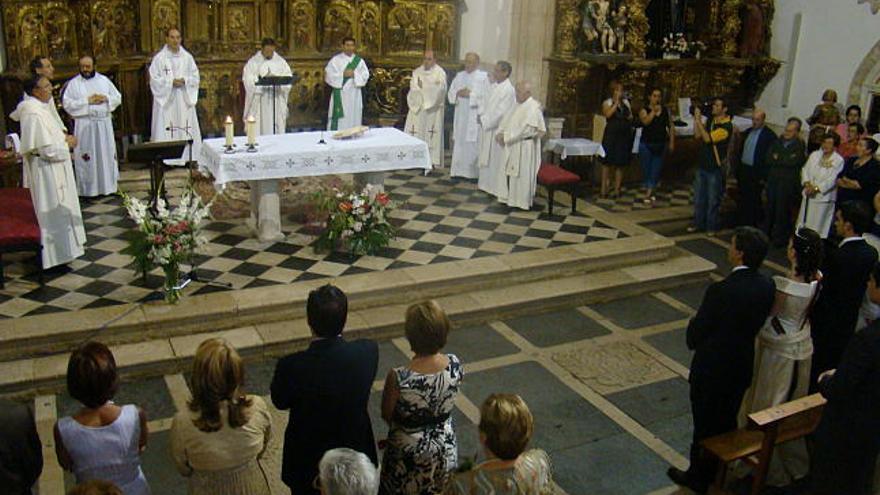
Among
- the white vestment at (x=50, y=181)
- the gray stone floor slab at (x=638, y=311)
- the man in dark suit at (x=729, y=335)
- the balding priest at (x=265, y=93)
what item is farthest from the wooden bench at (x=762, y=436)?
the balding priest at (x=265, y=93)

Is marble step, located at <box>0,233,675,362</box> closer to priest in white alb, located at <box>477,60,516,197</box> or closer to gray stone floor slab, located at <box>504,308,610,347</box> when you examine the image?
gray stone floor slab, located at <box>504,308,610,347</box>

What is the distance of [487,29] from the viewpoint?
13586mm

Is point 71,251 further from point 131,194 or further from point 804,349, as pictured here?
point 804,349

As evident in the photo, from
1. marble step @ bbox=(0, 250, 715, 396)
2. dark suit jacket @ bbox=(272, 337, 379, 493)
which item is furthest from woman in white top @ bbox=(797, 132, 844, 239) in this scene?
dark suit jacket @ bbox=(272, 337, 379, 493)

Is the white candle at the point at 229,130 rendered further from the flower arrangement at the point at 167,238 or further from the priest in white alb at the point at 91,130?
the priest in white alb at the point at 91,130

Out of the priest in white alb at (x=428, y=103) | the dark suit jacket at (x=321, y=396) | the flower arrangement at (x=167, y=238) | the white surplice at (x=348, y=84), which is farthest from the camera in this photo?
the white surplice at (x=348, y=84)

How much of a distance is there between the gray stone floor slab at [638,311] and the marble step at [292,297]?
0.55 metres

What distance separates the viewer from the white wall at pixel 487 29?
42.4ft

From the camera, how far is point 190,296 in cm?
757

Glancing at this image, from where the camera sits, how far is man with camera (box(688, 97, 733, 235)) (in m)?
10.5

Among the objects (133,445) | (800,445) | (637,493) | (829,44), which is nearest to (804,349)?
(800,445)

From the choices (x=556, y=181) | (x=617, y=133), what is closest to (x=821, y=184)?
(x=617, y=133)

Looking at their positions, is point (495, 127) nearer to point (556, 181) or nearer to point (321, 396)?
point (556, 181)

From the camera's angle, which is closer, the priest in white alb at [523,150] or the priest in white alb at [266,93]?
the priest in white alb at [523,150]
